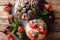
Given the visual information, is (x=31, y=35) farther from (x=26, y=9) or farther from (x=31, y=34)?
(x=26, y=9)

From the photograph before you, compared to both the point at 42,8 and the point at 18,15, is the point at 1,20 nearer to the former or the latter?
the point at 18,15

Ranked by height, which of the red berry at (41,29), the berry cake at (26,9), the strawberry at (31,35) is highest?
the berry cake at (26,9)

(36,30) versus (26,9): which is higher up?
(26,9)

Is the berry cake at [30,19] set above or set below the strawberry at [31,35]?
above

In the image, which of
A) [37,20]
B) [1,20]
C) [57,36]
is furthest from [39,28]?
[1,20]

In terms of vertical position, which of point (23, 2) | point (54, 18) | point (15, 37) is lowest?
point (15, 37)

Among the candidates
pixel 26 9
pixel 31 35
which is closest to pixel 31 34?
pixel 31 35

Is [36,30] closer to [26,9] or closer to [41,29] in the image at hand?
[41,29]

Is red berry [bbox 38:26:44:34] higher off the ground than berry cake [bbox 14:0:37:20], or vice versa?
berry cake [bbox 14:0:37:20]
